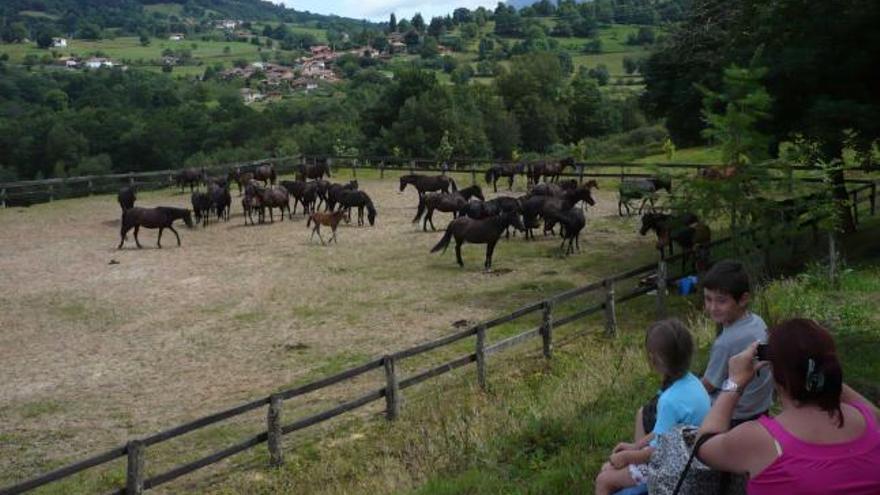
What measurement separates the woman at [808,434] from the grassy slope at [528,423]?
9.25 ft

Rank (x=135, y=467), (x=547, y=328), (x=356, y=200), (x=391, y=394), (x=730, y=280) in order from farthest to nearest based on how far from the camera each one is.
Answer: (x=356, y=200), (x=547, y=328), (x=391, y=394), (x=135, y=467), (x=730, y=280)

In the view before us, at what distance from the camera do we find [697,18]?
2528cm

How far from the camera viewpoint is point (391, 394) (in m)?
10.5

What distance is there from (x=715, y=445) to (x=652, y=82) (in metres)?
22.2

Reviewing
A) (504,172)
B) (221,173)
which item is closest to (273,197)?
(504,172)

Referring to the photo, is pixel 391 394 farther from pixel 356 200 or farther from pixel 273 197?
pixel 273 197

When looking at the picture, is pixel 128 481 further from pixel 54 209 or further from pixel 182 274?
pixel 54 209

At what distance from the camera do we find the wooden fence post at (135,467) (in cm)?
819

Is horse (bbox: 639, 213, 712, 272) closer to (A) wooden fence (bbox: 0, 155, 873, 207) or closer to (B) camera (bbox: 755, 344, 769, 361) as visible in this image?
(A) wooden fence (bbox: 0, 155, 873, 207)

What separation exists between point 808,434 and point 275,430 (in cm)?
719

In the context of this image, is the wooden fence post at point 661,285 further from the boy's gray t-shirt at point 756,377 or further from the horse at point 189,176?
the horse at point 189,176

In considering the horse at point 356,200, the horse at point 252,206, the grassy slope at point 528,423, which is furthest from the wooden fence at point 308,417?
the horse at point 252,206

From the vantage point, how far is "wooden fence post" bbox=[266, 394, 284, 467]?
9.35 metres

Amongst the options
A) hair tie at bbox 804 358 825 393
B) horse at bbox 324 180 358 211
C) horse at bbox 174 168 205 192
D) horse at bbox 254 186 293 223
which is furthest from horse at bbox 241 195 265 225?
hair tie at bbox 804 358 825 393
